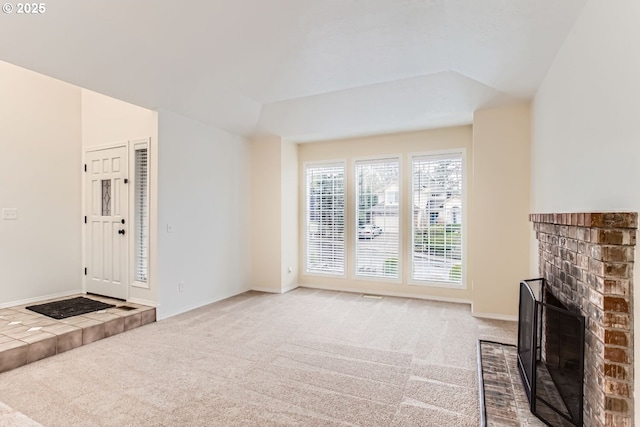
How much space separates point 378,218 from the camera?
17.9ft

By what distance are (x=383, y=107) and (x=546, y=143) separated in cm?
200

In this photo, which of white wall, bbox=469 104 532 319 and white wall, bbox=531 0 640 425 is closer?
white wall, bbox=531 0 640 425

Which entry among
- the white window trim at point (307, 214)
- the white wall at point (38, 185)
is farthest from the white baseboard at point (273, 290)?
the white wall at point (38, 185)

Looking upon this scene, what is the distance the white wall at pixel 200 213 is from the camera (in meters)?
4.17

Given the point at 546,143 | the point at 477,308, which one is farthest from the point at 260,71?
the point at 477,308

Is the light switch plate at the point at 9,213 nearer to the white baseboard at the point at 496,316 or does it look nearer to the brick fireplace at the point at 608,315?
the brick fireplace at the point at 608,315

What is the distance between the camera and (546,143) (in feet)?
10.2

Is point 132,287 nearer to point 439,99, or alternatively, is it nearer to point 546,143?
point 439,99

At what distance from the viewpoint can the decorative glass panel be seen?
4609mm

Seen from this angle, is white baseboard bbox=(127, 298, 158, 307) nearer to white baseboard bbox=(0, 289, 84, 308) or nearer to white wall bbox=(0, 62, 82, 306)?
white baseboard bbox=(0, 289, 84, 308)

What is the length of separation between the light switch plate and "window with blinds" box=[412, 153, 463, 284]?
570 centimetres

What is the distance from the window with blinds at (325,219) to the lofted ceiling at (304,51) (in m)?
1.47

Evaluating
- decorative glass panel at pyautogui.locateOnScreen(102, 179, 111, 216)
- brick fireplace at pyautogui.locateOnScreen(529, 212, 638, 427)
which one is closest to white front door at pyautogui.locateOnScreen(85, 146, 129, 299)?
decorative glass panel at pyautogui.locateOnScreen(102, 179, 111, 216)

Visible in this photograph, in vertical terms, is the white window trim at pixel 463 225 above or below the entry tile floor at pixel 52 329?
above
